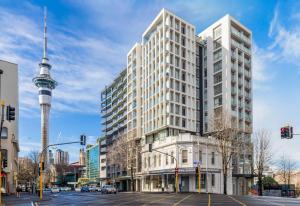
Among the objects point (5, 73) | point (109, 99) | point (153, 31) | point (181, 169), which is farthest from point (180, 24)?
point (109, 99)

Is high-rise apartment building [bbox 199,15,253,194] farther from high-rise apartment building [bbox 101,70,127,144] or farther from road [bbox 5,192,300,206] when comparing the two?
road [bbox 5,192,300,206]

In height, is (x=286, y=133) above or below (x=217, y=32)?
A: below

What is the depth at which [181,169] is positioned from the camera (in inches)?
2953

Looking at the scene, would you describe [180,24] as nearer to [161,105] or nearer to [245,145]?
[161,105]

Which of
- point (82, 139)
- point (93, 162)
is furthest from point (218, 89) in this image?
point (93, 162)

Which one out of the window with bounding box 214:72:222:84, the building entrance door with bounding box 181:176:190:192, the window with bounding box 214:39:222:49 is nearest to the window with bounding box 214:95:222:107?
the window with bounding box 214:72:222:84

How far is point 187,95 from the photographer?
92.9 m

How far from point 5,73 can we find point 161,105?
149ft

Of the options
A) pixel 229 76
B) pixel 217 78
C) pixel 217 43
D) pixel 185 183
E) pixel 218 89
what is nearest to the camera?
pixel 185 183

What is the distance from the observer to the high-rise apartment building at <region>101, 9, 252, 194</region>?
258 feet

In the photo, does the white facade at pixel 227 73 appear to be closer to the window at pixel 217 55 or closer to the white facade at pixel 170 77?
the window at pixel 217 55

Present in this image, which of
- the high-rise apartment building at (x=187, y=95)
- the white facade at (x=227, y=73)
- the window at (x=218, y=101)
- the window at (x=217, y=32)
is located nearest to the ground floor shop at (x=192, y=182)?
the high-rise apartment building at (x=187, y=95)

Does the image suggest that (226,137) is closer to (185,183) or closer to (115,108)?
(185,183)

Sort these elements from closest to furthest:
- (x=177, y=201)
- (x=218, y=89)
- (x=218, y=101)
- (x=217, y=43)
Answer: (x=177, y=201), (x=218, y=101), (x=218, y=89), (x=217, y=43)
